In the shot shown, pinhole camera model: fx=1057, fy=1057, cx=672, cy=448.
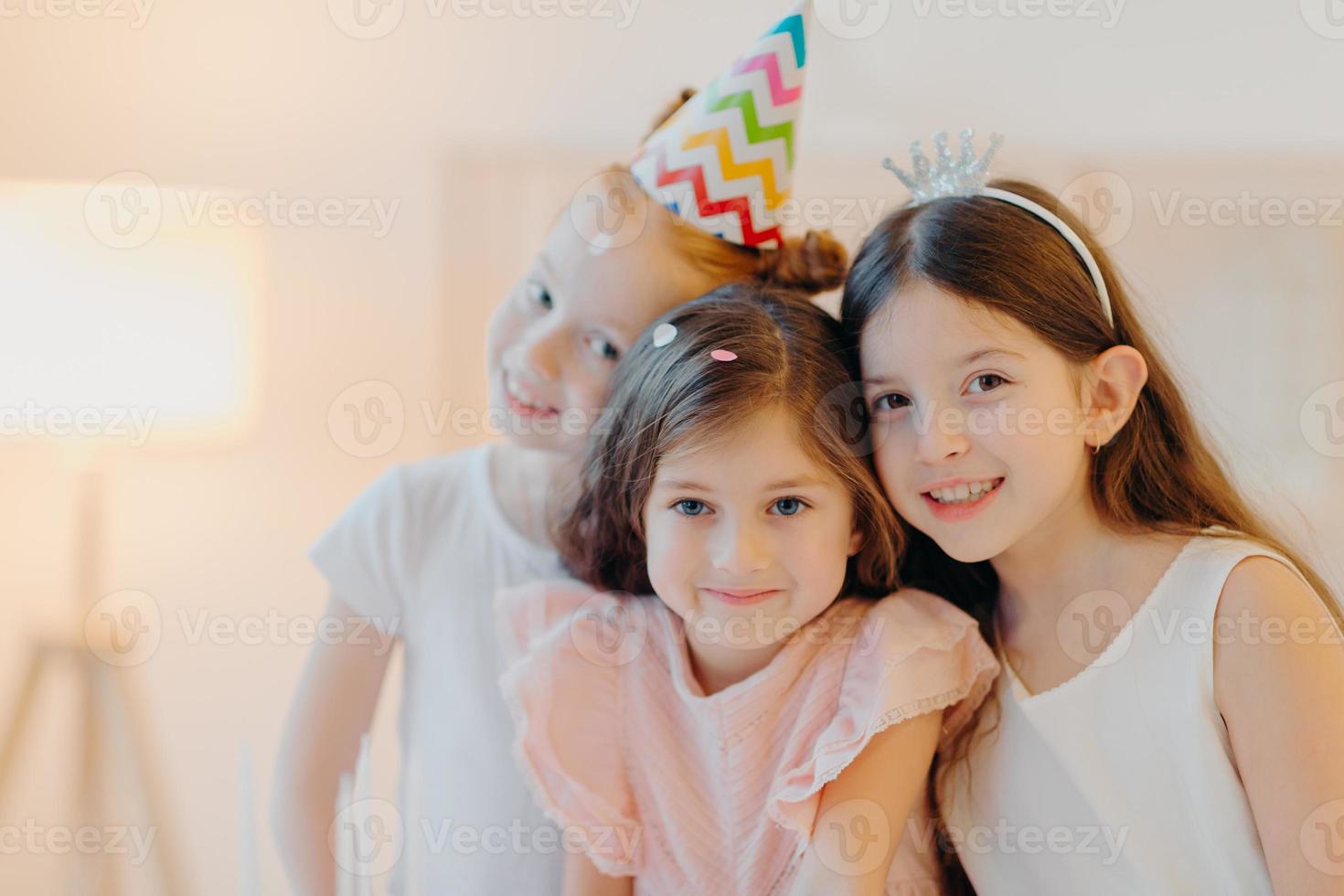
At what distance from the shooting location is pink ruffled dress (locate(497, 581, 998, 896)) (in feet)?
3.03

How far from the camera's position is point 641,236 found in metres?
1.04

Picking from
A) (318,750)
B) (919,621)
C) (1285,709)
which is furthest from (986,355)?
(318,750)

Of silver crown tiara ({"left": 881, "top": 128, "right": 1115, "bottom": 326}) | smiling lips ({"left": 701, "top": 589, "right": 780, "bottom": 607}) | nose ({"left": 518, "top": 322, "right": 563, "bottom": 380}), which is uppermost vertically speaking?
silver crown tiara ({"left": 881, "top": 128, "right": 1115, "bottom": 326})

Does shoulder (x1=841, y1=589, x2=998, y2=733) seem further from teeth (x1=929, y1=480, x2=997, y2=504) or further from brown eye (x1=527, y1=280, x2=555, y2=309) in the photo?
brown eye (x1=527, y1=280, x2=555, y2=309)

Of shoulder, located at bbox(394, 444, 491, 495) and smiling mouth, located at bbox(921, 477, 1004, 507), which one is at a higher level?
smiling mouth, located at bbox(921, 477, 1004, 507)

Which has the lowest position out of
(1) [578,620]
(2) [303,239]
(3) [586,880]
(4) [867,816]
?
(3) [586,880]

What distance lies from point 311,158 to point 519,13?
35 centimetres

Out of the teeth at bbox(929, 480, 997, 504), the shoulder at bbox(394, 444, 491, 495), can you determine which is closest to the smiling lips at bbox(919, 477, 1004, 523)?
the teeth at bbox(929, 480, 997, 504)

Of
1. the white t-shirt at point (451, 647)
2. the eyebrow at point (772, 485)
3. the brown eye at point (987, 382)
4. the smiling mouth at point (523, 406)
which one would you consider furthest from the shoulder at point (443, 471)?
the brown eye at point (987, 382)

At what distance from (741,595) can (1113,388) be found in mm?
377

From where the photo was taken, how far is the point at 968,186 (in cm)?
97

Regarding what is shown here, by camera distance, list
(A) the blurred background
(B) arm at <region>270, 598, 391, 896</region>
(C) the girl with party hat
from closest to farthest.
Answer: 1. (C) the girl with party hat
2. (B) arm at <region>270, 598, 391, 896</region>
3. (A) the blurred background

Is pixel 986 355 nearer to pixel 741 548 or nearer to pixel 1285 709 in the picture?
pixel 741 548

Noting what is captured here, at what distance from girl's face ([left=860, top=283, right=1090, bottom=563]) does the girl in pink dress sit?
1.7 inches
